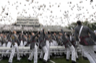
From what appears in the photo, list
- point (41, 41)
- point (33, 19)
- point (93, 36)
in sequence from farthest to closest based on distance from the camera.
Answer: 1. point (33, 19)
2. point (41, 41)
3. point (93, 36)

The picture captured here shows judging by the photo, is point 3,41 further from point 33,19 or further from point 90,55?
point 33,19

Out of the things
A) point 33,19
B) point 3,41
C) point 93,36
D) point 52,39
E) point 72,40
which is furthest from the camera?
point 33,19

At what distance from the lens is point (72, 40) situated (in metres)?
7.82

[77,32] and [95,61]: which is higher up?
[77,32]

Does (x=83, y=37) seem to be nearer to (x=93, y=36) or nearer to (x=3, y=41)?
(x=93, y=36)

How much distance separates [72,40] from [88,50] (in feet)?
10.2

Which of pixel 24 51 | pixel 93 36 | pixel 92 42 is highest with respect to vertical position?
pixel 93 36

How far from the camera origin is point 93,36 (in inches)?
180

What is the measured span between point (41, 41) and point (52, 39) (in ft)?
17.6

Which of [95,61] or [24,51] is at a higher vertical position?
[95,61]

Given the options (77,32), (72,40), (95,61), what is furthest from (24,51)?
(95,61)

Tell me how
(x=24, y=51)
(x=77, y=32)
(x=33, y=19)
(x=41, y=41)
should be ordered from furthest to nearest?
(x=33, y=19), (x=24, y=51), (x=41, y=41), (x=77, y=32)

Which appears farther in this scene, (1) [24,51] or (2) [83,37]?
(1) [24,51]

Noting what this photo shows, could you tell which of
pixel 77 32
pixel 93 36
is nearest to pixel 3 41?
pixel 77 32
